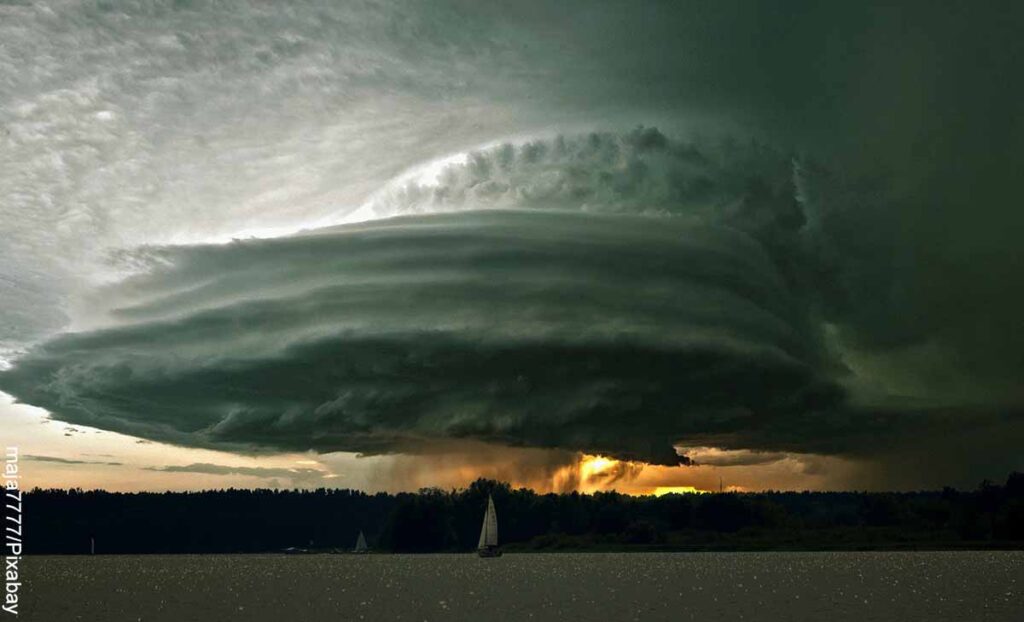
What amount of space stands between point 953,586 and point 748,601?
59.7 m

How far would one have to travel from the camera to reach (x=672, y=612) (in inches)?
5123

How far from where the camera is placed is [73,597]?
591ft

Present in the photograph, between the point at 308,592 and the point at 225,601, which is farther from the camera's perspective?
the point at 308,592

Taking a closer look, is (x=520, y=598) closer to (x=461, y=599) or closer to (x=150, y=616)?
(x=461, y=599)

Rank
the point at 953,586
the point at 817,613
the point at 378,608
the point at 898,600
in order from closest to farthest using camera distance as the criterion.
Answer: the point at 817,613 → the point at 378,608 → the point at 898,600 → the point at 953,586

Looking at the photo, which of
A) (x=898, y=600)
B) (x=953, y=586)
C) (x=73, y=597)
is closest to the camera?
(x=898, y=600)

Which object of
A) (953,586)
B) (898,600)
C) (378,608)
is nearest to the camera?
(378,608)

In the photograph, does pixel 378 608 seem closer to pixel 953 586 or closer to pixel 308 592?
pixel 308 592

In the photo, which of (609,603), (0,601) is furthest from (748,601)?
(0,601)

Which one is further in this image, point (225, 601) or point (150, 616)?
point (225, 601)

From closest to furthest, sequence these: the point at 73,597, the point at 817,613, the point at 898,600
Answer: the point at 817,613, the point at 898,600, the point at 73,597

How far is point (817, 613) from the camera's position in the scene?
12781 centimetres

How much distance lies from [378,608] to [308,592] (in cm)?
5040

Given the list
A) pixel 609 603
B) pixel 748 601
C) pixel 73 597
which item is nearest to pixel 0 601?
pixel 73 597
